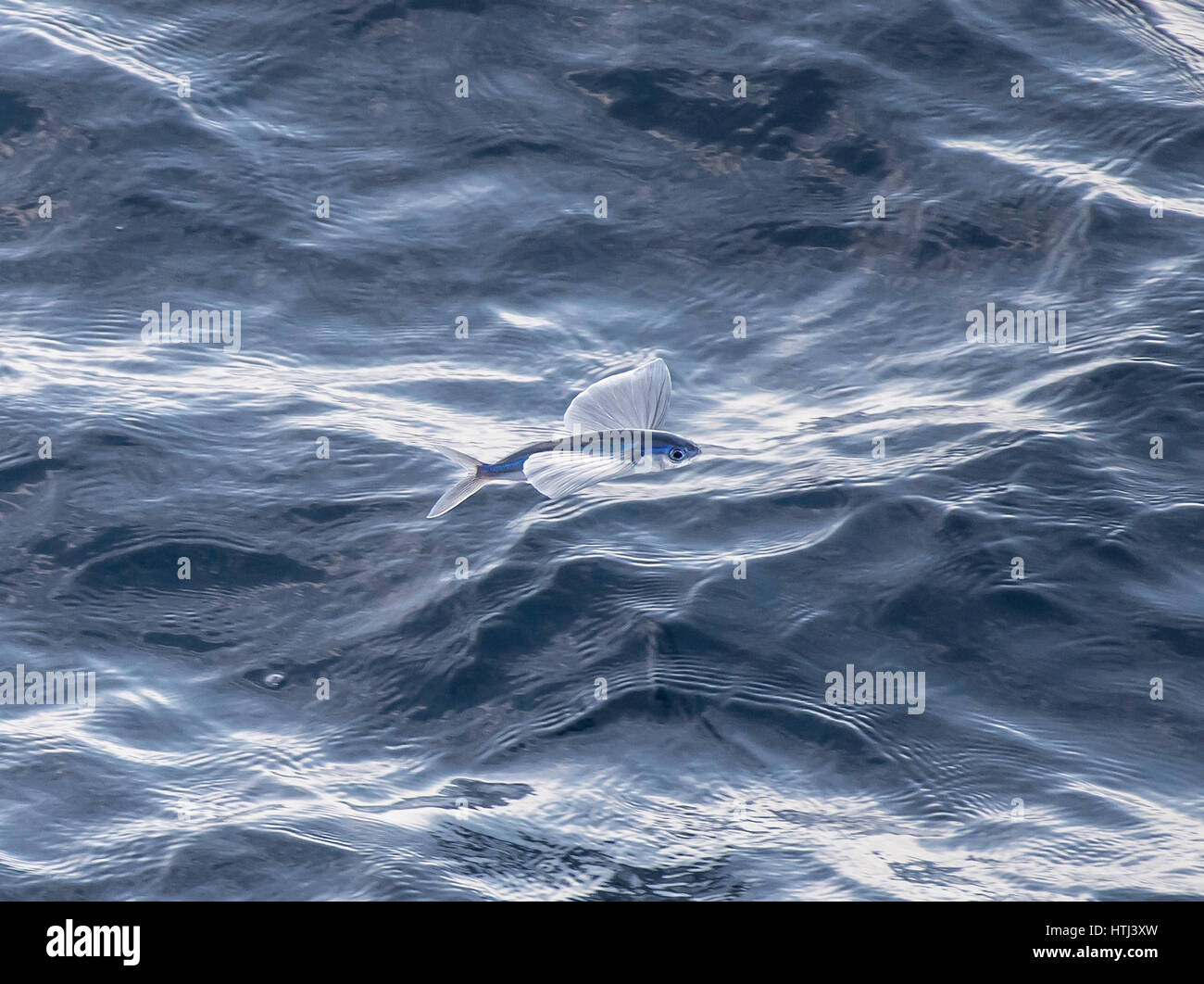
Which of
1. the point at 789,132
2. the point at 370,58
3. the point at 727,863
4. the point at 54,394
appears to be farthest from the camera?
the point at 370,58

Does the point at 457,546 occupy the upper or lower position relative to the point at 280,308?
lower

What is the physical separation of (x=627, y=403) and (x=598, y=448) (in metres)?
0.27

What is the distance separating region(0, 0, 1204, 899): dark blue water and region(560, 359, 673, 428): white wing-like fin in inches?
20.9

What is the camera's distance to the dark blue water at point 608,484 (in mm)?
4711

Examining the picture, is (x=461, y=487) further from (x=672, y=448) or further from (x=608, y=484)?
(x=608, y=484)

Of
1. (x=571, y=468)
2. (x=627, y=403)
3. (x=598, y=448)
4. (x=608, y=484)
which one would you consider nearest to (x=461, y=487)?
(x=571, y=468)

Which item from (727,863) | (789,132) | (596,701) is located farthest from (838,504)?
(789,132)

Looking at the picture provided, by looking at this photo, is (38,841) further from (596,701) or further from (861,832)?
(861,832)

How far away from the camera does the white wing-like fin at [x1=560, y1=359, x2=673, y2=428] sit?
5.81 m

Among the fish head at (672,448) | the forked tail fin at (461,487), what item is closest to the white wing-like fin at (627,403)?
the fish head at (672,448)

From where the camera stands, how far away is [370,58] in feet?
29.0

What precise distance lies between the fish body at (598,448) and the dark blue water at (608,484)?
1.34 ft

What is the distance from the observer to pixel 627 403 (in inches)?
231

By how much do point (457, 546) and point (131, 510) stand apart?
1.47 m
